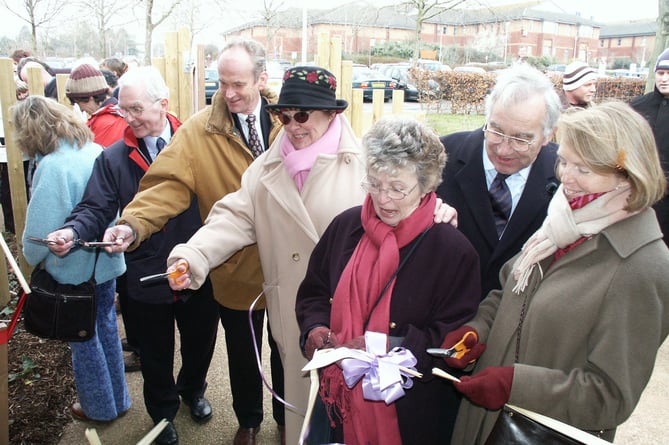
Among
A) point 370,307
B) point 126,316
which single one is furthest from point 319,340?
Answer: point 126,316

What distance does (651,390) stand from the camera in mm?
4266

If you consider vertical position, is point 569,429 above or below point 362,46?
below

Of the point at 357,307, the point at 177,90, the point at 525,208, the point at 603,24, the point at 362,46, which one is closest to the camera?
the point at 357,307

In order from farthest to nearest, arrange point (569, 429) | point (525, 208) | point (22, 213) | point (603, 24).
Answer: point (603, 24), point (22, 213), point (525, 208), point (569, 429)

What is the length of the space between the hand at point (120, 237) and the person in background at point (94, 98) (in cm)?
197

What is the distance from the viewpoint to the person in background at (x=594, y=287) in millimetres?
1761

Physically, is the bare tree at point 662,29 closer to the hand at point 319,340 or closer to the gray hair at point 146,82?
the gray hair at point 146,82

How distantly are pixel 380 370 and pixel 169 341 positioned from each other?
76.9 inches

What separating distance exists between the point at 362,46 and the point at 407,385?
208ft

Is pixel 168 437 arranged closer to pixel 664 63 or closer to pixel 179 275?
pixel 179 275

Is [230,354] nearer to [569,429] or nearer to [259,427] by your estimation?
[259,427]

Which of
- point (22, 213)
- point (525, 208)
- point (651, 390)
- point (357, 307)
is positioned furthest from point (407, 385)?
point (22, 213)

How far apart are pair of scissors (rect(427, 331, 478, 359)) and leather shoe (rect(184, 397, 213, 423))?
91.7 inches

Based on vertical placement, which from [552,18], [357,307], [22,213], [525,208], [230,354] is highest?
[552,18]
